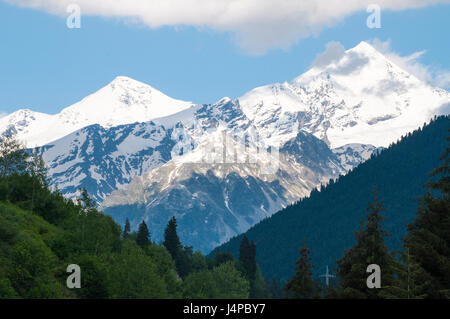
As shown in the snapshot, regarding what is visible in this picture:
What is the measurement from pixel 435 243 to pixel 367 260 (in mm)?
9244

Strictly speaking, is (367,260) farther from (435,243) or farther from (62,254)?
(62,254)

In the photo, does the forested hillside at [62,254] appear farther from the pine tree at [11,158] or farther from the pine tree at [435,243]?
the pine tree at [435,243]

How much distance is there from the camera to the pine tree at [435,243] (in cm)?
5652

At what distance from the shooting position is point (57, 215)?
144m

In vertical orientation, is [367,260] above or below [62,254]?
below

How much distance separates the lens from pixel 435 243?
59906 mm

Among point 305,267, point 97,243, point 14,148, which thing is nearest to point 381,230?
point 305,267

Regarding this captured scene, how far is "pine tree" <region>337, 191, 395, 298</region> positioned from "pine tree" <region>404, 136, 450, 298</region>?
447 cm

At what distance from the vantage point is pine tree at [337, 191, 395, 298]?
6625cm

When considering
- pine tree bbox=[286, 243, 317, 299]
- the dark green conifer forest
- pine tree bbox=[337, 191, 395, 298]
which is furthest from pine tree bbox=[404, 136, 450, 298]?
pine tree bbox=[286, 243, 317, 299]

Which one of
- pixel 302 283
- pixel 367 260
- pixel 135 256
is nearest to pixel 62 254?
pixel 135 256

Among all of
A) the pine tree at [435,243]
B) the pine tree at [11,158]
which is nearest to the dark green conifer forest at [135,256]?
the pine tree at [435,243]

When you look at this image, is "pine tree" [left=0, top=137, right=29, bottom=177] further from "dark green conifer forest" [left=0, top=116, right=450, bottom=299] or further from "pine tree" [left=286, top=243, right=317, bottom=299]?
"pine tree" [left=286, top=243, right=317, bottom=299]
